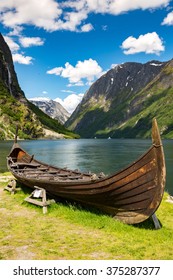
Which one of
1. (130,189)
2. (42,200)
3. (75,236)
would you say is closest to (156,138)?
(130,189)

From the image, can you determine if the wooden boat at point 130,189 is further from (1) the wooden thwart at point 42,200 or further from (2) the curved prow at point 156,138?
(1) the wooden thwart at point 42,200

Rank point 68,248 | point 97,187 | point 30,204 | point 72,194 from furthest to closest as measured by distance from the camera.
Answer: point 30,204 → point 72,194 → point 97,187 → point 68,248

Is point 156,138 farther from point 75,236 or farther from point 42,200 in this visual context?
point 42,200

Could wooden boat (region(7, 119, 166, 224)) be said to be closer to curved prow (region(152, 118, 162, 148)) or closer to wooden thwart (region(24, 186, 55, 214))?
curved prow (region(152, 118, 162, 148))

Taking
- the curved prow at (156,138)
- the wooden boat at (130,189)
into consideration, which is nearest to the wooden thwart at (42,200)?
the wooden boat at (130,189)

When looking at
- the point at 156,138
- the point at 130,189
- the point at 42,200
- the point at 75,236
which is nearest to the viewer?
the point at 156,138

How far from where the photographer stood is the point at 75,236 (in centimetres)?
1459

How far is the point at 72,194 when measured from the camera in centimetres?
1836

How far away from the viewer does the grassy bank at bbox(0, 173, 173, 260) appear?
491 inches

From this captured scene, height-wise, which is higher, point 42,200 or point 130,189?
point 130,189

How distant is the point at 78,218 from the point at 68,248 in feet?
12.8

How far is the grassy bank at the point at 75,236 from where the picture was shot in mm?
12473
